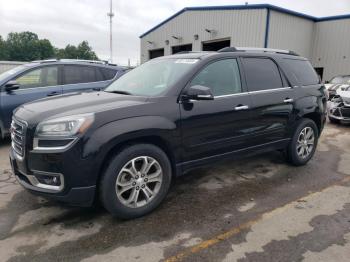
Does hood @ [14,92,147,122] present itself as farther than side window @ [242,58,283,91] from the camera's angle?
No

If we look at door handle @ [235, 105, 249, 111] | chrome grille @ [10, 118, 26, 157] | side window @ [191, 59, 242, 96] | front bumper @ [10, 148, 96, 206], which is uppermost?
side window @ [191, 59, 242, 96]

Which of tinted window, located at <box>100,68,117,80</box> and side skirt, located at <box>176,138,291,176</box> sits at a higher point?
tinted window, located at <box>100,68,117,80</box>

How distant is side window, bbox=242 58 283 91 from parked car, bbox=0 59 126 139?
2.66 metres

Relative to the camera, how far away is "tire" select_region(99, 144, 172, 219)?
3068 millimetres

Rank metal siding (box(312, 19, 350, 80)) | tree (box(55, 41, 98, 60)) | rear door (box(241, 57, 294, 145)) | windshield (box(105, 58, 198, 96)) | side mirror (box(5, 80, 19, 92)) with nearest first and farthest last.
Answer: windshield (box(105, 58, 198, 96)) → rear door (box(241, 57, 294, 145)) → side mirror (box(5, 80, 19, 92)) → metal siding (box(312, 19, 350, 80)) → tree (box(55, 41, 98, 60))

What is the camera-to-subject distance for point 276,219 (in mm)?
3371

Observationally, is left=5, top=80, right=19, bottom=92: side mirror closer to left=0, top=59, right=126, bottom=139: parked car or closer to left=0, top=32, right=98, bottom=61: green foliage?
left=0, top=59, right=126, bottom=139: parked car

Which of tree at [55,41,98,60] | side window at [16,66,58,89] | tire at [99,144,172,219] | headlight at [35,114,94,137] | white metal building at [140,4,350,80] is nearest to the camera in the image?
headlight at [35,114,94,137]

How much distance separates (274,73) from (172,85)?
1.86 meters

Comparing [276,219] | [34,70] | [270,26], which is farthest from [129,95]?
[270,26]

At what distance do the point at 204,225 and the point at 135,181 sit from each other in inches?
32.9

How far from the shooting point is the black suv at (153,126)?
9.67 feet

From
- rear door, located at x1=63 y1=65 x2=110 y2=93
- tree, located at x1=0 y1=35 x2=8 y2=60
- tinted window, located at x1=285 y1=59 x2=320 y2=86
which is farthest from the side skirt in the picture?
tree, located at x1=0 y1=35 x2=8 y2=60

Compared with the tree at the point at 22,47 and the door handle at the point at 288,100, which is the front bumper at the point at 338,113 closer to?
the door handle at the point at 288,100
